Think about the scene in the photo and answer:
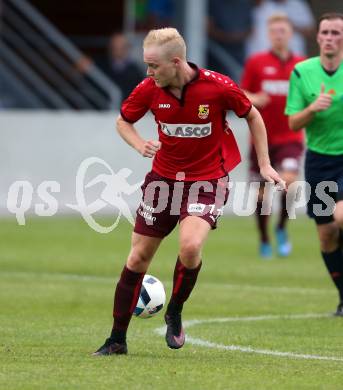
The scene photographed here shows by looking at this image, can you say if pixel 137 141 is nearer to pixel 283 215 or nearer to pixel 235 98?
pixel 235 98

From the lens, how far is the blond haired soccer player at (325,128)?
10384 mm

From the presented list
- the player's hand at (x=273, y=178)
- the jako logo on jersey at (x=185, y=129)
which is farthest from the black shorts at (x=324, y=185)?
the jako logo on jersey at (x=185, y=129)

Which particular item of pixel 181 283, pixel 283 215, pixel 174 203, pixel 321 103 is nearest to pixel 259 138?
pixel 174 203

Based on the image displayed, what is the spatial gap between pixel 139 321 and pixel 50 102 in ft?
41.8

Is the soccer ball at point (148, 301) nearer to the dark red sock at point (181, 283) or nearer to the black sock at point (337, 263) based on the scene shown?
the dark red sock at point (181, 283)

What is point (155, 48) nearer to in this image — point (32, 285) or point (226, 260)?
point (32, 285)

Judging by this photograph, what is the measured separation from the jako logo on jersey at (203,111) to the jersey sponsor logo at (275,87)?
7655mm

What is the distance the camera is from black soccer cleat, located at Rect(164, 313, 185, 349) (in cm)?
821

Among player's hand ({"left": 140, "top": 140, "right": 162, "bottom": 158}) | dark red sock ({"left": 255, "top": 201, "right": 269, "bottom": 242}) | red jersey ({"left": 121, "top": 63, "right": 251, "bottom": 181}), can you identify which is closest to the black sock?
red jersey ({"left": 121, "top": 63, "right": 251, "bottom": 181})

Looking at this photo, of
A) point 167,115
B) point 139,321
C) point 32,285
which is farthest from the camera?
point 32,285

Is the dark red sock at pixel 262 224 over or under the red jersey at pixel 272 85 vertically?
under

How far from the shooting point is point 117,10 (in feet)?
88.2

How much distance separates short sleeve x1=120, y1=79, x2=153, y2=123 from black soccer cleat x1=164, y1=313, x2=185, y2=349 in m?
1.28

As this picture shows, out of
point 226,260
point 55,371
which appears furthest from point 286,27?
point 55,371
